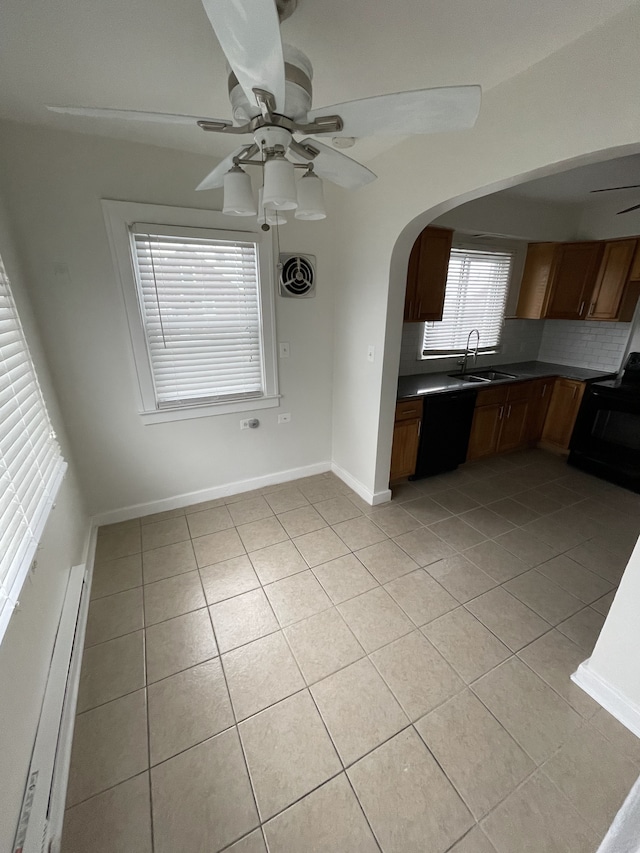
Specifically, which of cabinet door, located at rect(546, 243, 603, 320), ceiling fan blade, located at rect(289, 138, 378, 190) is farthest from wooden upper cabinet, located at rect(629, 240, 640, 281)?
ceiling fan blade, located at rect(289, 138, 378, 190)

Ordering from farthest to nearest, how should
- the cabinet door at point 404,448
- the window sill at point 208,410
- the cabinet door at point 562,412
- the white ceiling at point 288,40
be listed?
the cabinet door at point 562,412
the cabinet door at point 404,448
the window sill at point 208,410
the white ceiling at point 288,40

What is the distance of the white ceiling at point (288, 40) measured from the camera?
3.63ft

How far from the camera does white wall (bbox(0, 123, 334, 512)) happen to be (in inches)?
76.8

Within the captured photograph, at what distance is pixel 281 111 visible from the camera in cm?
96

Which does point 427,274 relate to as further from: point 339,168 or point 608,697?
point 608,697

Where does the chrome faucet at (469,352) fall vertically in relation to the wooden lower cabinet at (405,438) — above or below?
above

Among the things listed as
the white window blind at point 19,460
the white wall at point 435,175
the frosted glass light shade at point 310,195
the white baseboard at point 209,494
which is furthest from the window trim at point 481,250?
the white window blind at point 19,460

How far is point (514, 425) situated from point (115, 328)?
3.77 meters

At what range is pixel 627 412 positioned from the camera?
314 cm

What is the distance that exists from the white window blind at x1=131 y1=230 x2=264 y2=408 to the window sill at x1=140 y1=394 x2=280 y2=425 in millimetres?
47

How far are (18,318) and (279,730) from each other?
7.45ft

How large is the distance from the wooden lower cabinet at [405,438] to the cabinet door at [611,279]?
7.72ft

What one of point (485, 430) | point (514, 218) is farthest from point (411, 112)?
point (514, 218)

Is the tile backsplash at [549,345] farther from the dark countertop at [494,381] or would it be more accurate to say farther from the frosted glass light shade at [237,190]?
the frosted glass light shade at [237,190]
